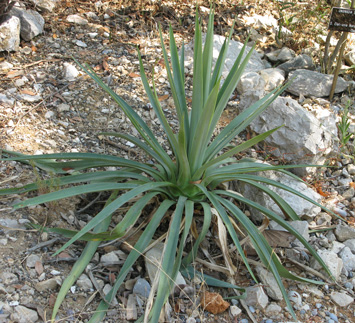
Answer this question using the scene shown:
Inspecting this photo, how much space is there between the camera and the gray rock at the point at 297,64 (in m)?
4.06

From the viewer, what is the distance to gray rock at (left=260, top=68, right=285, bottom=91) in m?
3.80

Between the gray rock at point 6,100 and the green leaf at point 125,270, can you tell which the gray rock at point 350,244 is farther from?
the gray rock at point 6,100

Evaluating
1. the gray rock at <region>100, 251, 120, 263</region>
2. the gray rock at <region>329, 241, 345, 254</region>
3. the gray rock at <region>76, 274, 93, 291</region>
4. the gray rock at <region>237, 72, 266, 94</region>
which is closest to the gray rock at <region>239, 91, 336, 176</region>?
the gray rock at <region>237, 72, 266, 94</region>

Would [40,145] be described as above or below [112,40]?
below

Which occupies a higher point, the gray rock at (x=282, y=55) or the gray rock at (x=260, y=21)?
the gray rock at (x=260, y=21)

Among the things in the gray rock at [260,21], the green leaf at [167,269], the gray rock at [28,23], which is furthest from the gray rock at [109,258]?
the gray rock at [260,21]

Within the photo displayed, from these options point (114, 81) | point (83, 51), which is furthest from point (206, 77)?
point (83, 51)

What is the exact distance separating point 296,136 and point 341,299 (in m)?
1.25

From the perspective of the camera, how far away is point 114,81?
3.49m

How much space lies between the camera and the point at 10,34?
3.40 m

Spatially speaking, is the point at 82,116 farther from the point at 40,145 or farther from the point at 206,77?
the point at 206,77

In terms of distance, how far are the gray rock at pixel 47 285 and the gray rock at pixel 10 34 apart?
2.19 m

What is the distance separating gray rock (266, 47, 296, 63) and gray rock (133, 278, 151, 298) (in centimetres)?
289

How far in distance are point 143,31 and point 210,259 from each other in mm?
2561
